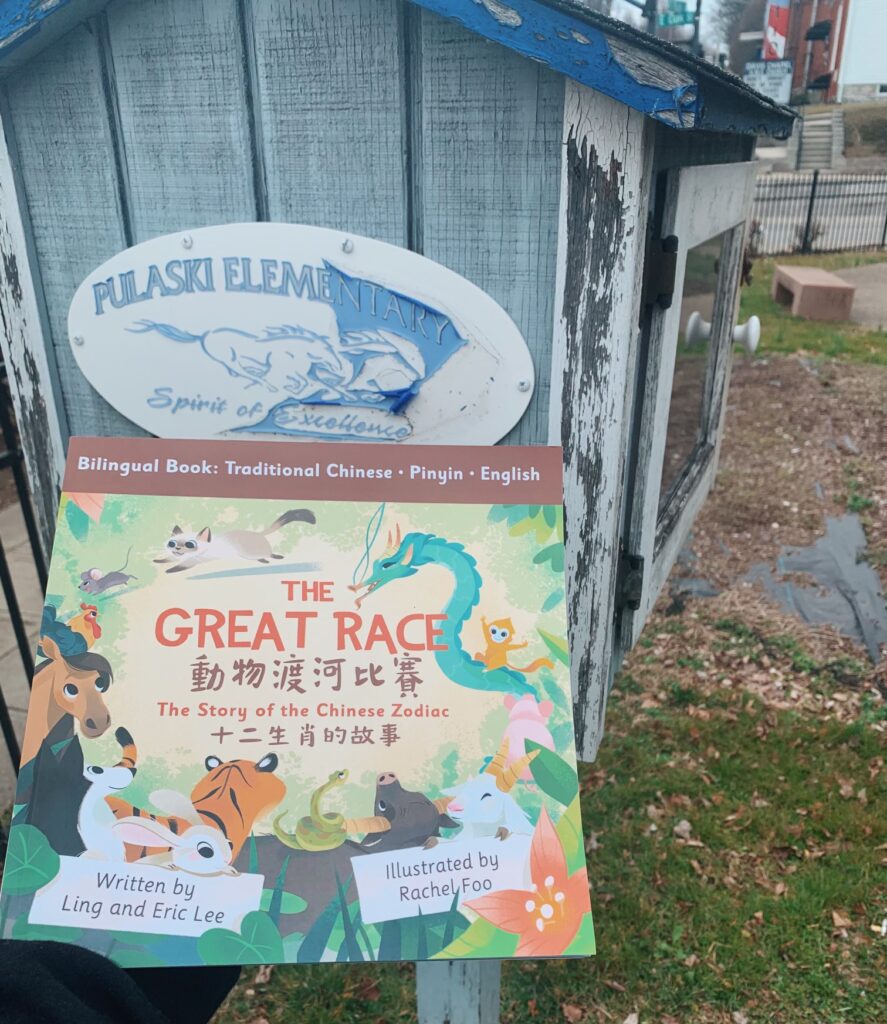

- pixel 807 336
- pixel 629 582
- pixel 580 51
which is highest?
pixel 580 51

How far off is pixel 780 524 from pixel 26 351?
13.6 feet

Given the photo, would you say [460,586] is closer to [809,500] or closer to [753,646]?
[753,646]

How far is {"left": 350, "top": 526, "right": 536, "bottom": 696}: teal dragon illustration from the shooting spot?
99 centimetres

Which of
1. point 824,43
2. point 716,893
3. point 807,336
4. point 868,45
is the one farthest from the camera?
point 824,43

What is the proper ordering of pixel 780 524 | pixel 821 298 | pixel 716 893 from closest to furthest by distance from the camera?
pixel 716 893
pixel 780 524
pixel 821 298

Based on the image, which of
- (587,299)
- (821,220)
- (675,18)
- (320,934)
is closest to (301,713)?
(320,934)

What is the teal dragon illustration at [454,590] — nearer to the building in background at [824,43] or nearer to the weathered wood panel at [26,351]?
the weathered wood panel at [26,351]

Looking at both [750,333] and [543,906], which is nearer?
[543,906]

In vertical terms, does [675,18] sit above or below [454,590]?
above

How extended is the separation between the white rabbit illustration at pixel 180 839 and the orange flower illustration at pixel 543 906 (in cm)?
27

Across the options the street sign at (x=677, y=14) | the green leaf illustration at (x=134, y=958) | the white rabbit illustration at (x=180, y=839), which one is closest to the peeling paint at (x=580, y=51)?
the white rabbit illustration at (x=180, y=839)

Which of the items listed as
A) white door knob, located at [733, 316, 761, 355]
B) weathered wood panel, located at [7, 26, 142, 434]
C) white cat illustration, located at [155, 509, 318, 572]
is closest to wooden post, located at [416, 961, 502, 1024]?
white cat illustration, located at [155, 509, 318, 572]

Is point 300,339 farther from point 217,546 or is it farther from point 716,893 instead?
point 716,893

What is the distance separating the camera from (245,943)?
33.9 inches
